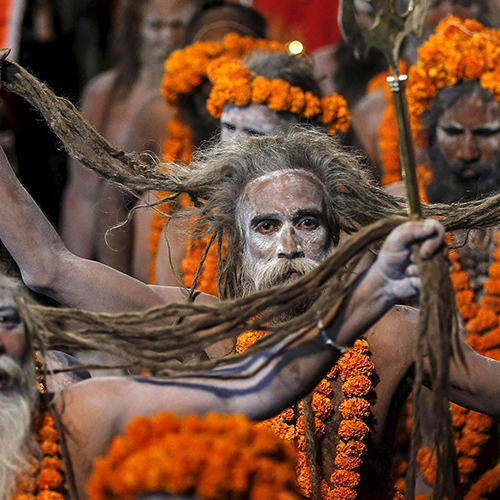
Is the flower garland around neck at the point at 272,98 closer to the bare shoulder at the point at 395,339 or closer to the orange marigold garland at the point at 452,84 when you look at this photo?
the orange marigold garland at the point at 452,84

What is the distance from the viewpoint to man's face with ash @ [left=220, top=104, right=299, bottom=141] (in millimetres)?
5047

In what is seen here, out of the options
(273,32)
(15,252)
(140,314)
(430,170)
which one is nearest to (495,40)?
(430,170)

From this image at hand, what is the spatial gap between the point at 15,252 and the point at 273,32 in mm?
4110

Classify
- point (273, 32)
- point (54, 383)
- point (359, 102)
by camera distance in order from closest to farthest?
1. point (54, 383)
2. point (359, 102)
3. point (273, 32)

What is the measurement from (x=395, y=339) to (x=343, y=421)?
31 cm

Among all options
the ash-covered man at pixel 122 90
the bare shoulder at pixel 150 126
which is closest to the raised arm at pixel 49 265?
the bare shoulder at pixel 150 126

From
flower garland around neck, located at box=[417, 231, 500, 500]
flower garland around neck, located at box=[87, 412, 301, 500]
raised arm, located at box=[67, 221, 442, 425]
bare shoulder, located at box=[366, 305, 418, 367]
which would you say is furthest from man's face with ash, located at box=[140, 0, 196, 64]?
flower garland around neck, located at box=[87, 412, 301, 500]

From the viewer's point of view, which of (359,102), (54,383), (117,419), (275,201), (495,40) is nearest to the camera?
(117,419)

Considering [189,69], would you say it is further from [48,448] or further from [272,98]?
[48,448]

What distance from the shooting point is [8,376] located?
270 cm

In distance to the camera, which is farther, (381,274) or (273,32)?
(273,32)

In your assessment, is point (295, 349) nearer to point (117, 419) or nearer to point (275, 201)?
point (117, 419)

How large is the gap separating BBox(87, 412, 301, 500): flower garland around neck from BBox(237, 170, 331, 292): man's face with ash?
1.07m

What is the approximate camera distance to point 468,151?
17.1 ft
